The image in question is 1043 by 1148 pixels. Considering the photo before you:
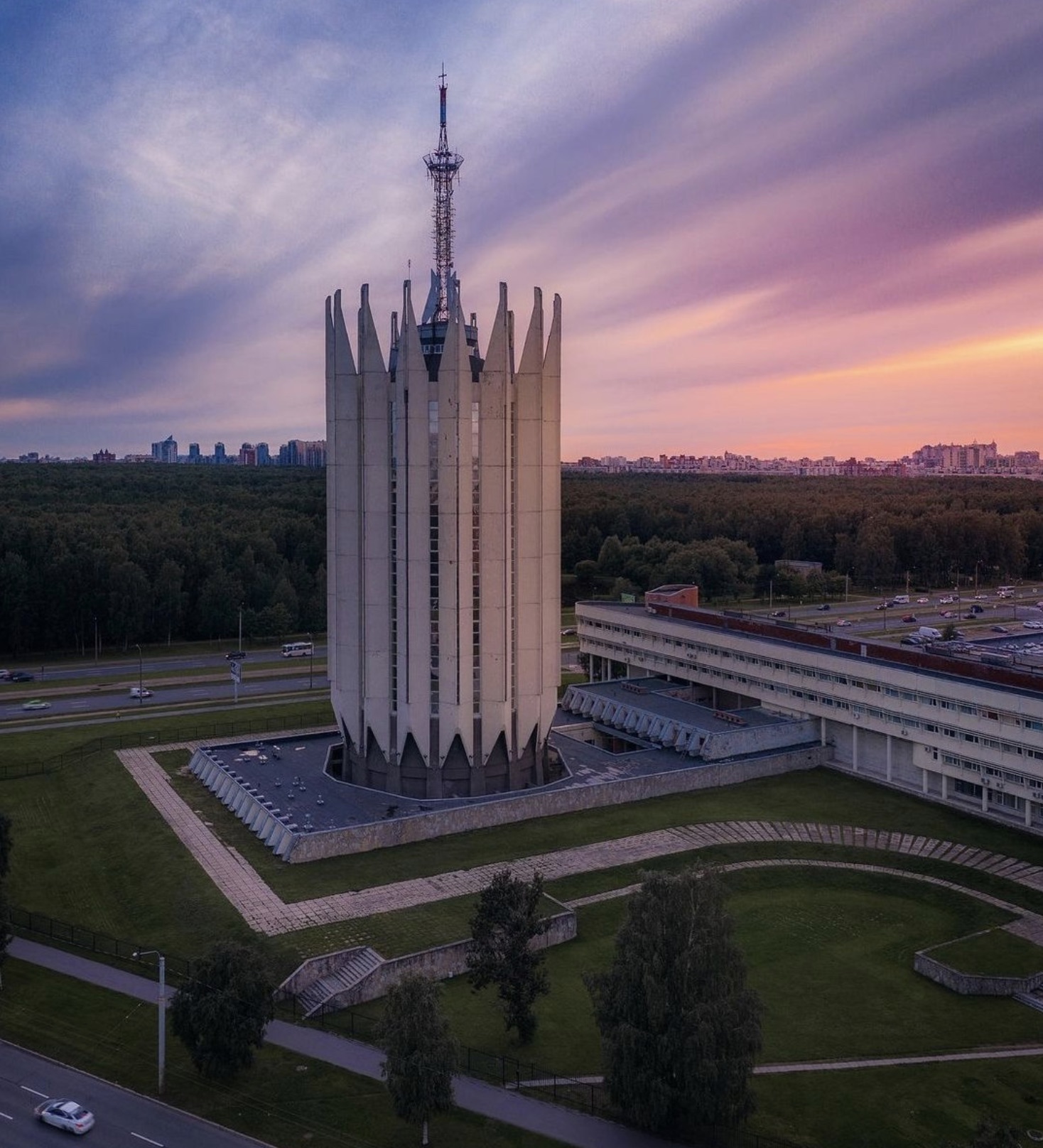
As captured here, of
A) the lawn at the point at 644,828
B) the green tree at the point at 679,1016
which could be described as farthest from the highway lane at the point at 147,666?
the green tree at the point at 679,1016

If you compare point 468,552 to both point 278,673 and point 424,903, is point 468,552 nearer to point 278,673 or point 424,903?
point 424,903

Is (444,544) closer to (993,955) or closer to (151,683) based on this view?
(993,955)

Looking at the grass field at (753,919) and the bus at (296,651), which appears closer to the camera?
the grass field at (753,919)

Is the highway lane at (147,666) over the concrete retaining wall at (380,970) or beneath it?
over

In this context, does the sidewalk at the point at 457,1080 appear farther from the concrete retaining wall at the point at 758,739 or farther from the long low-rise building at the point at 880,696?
the concrete retaining wall at the point at 758,739

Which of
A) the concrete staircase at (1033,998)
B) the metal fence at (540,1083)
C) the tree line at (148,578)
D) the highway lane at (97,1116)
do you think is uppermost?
the tree line at (148,578)

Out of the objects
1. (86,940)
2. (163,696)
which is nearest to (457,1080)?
(86,940)

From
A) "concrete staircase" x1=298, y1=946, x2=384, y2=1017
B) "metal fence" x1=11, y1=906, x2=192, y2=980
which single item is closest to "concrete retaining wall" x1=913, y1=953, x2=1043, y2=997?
"concrete staircase" x1=298, y1=946, x2=384, y2=1017
